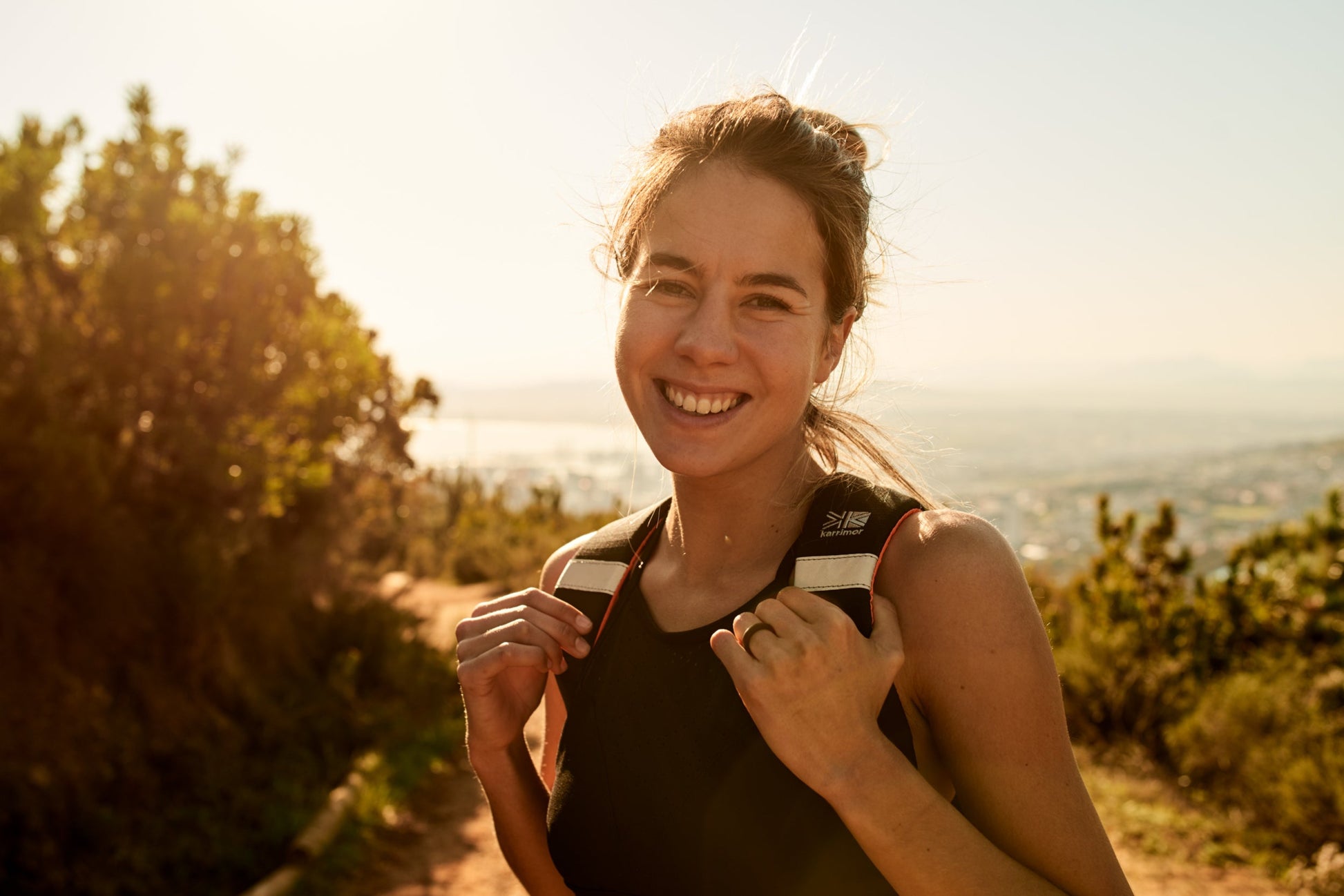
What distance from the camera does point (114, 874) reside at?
4.34m

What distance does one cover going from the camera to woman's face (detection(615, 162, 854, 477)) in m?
1.77

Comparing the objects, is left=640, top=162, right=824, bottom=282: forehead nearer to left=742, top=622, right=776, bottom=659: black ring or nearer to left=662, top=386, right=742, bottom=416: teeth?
left=662, top=386, right=742, bottom=416: teeth

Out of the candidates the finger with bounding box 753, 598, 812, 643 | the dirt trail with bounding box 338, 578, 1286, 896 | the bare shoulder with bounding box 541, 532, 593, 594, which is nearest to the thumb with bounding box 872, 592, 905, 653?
the finger with bounding box 753, 598, 812, 643

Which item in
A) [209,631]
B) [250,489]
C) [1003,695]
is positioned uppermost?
[1003,695]

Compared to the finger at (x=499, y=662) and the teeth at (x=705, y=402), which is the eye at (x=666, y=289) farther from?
the finger at (x=499, y=662)

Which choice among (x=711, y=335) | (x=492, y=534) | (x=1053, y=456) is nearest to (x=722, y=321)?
(x=711, y=335)

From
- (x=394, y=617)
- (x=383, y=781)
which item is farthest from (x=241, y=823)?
(x=394, y=617)

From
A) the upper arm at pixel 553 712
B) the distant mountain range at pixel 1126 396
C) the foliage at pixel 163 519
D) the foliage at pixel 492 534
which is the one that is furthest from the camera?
the distant mountain range at pixel 1126 396

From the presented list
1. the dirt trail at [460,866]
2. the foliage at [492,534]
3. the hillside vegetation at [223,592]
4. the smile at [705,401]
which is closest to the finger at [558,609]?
the smile at [705,401]

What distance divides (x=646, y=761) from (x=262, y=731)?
5.18 m

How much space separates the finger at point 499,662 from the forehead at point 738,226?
84cm

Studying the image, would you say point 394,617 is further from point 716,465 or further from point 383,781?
point 716,465

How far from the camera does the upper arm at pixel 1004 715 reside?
142 centimetres

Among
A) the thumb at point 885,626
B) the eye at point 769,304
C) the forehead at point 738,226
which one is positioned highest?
the forehead at point 738,226
